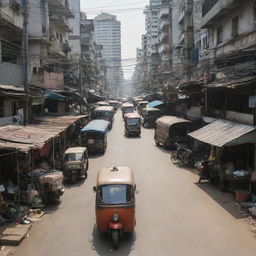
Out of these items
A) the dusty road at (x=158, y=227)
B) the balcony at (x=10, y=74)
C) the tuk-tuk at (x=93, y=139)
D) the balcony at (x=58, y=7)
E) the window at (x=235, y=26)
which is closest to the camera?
the dusty road at (x=158, y=227)

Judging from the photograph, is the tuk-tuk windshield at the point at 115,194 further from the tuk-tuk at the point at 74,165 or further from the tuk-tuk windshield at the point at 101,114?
the tuk-tuk windshield at the point at 101,114

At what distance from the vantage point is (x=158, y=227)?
1378cm

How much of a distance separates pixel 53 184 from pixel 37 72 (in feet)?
57.4

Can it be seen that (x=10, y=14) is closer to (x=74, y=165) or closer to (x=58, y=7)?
(x=74, y=165)

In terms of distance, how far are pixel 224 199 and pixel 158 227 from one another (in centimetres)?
491

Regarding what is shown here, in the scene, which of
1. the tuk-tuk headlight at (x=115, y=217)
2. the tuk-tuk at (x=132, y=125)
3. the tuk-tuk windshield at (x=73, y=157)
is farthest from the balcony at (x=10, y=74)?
the tuk-tuk at (x=132, y=125)

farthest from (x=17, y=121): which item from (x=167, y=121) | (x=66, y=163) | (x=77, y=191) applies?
(x=167, y=121)

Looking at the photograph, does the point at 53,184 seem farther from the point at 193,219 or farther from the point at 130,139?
the point at 130,139

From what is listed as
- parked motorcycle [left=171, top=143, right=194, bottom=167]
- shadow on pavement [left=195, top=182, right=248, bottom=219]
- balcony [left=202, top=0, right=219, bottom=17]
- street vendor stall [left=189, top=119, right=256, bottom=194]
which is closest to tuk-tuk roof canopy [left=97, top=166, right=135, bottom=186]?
shadow on pavement [left=195, top=182, right=248, bottom=219]

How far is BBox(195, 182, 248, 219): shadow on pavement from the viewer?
1519 cm

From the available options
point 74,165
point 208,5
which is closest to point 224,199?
point 74,165

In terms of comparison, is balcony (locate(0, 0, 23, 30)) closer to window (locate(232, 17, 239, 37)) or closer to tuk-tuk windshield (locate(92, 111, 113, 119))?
window (locate(232, 17, 239, 37))

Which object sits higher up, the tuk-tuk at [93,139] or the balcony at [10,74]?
the balcony at [10,74]

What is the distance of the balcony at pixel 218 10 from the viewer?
2588cm
